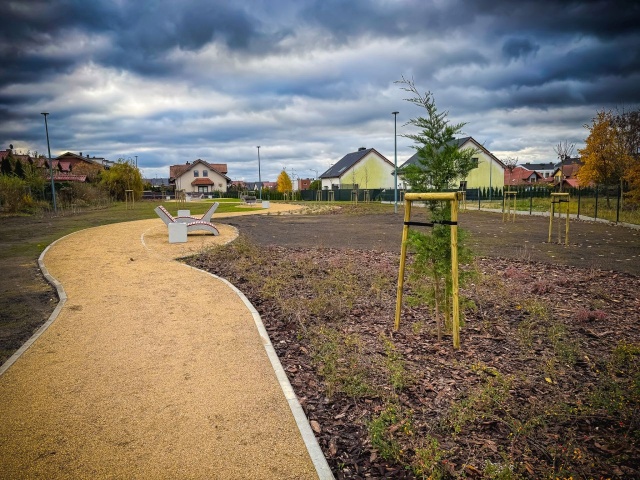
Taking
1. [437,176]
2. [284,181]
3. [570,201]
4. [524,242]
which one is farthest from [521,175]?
[437,176]

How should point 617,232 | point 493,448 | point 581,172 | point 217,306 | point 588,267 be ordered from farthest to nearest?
point 581,172 → point 617,232 → point 588,267 → point 217,306 → point 493,448

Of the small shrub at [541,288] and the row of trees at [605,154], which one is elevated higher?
the row of trees at [605,154]

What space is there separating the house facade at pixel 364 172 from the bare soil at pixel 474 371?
49539 mm

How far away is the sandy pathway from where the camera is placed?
3.18 meters

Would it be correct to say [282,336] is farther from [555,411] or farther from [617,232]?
[617,232]

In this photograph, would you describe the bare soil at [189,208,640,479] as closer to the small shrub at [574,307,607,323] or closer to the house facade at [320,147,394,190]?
the small shrub at [574,307,607,323]

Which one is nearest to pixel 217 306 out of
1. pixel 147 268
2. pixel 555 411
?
pixel 147 268

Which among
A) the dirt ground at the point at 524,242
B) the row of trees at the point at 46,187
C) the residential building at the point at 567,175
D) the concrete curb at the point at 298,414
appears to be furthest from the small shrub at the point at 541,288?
the row of trees at the point at 46,187

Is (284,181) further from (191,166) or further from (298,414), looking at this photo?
(298,414)

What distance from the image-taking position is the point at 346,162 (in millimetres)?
61938

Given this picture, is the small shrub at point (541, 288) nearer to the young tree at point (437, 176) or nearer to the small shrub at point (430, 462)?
the young tree at point (437, 176)

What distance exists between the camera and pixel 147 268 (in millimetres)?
10125

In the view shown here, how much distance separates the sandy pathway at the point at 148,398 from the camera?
3.18 m

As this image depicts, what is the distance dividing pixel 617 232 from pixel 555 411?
15626 mm
